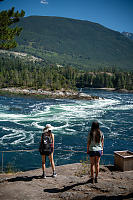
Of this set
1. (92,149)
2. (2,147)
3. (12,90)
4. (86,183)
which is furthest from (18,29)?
(12,90)

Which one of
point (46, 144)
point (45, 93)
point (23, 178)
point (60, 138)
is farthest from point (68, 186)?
point (45, 93)

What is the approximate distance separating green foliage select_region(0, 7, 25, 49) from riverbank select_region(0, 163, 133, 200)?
8094mm

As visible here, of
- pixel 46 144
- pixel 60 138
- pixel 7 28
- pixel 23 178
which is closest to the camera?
pixel 46 144

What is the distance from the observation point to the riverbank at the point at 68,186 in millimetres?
6586

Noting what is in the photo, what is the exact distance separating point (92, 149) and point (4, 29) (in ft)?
30.4

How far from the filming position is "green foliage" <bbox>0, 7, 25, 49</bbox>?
12.1 meters

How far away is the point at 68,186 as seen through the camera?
7473mm

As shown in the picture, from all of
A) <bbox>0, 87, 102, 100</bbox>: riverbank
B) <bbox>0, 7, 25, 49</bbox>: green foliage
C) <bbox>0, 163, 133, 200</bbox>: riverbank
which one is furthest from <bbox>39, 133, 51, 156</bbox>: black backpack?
<bbox>0, 87, 102, 100</bbox>: riverbank

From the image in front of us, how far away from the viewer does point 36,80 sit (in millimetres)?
105562

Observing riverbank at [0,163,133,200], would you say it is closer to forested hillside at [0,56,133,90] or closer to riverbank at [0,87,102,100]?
forested hillside at [0,56,133,90]

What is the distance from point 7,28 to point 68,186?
9888mm

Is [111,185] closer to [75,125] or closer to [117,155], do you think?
[117,155]

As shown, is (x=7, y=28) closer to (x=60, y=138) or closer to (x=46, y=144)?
(x=46, y=144)

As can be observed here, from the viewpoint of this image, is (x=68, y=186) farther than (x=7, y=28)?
No
